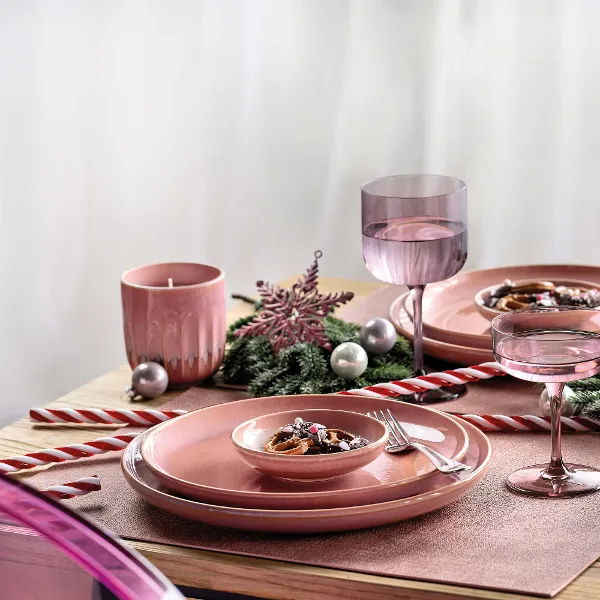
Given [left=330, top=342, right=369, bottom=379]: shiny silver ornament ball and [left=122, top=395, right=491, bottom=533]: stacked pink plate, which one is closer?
[left=122, top=395, right=491, bottom=533]: stacked pink plate

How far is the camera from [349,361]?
1263mm

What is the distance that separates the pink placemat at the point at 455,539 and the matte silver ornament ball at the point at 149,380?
0.89 ft

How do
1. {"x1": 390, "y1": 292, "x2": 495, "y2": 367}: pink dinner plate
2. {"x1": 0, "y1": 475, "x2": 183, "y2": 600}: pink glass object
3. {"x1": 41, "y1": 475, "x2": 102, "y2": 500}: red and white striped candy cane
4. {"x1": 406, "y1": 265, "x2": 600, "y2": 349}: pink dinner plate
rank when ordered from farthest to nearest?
{"x1": 406, "y1": 265, "x2": 600, "y2": 349}: pink dinner plate, {"x1": 390, "y1": 292, "x2": 495, "y2": 367}: pink dinner plate, {"x1": 41, "y1": 475, "x2": 102, "y2": 500}: red and white striped candy cane, {"x1": 0, "y1": 475, "x2": 183, "y2": 600}: pink glass object

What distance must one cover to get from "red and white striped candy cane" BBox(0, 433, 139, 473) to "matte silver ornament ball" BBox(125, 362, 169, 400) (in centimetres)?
19

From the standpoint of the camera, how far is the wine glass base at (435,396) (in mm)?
1220

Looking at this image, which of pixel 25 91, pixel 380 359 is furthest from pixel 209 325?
pixel 25 91

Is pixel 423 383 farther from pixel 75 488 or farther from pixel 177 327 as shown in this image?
pixel 75 488

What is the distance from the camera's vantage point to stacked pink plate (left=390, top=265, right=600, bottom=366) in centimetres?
133

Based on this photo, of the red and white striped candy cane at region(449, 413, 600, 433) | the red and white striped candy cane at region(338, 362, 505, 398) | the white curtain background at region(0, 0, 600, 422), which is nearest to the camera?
the red and white striped candy cane at region(449, 413, 600, 433)

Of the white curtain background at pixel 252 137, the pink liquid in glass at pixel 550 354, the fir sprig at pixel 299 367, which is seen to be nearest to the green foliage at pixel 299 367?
the fir sprig at pixel 299 367

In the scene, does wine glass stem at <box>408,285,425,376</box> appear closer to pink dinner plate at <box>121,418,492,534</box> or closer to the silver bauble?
the silver bauble

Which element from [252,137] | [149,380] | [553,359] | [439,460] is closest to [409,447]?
[439,460]

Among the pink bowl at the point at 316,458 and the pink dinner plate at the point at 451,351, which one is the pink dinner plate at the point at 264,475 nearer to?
the pink bowl at the point at 316,458

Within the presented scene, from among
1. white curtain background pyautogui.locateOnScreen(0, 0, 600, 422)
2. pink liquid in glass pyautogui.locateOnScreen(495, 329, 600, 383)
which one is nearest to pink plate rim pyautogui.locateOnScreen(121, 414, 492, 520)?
pink liquid in glass pyautogui.locateOnScreen(495, 329, 600, 383)
